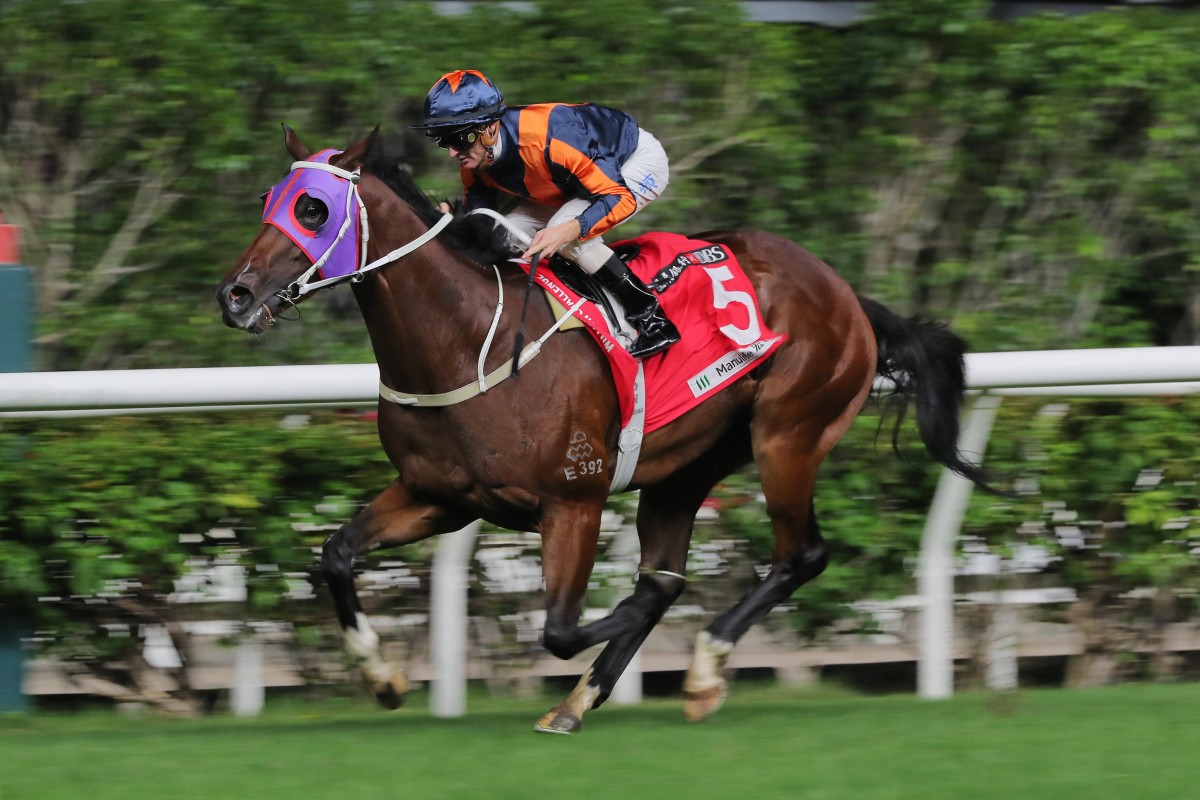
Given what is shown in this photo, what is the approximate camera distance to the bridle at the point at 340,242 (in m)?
3.63

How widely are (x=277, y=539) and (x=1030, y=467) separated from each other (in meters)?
2.24

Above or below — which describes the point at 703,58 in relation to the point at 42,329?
above

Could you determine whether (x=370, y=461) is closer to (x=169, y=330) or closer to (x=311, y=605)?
(x=311, y=605)

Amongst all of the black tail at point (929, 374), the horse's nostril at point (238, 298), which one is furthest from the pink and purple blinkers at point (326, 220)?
the black tail at point (929, 374)

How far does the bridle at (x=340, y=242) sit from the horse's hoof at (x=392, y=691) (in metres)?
1.00

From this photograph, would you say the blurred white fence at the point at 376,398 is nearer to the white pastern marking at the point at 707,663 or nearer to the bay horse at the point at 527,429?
the bay horse at the point at 527,429

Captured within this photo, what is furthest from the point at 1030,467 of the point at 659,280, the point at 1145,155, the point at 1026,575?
the point at 1145,155

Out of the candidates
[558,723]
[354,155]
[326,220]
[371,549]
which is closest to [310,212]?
[326,220]

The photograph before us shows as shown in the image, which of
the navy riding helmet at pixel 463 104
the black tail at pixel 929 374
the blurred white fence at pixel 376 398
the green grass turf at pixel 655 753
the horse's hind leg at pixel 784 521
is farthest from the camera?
the black tail at pixel 929 374

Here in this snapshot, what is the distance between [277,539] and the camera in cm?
432

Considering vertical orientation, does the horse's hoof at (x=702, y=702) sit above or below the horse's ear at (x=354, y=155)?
below

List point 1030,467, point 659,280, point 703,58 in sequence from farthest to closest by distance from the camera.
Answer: point 703,58
point 1030,467
point 659,280

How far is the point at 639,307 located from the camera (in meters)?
4.11

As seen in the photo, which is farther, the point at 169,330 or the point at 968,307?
the point at 968,307
